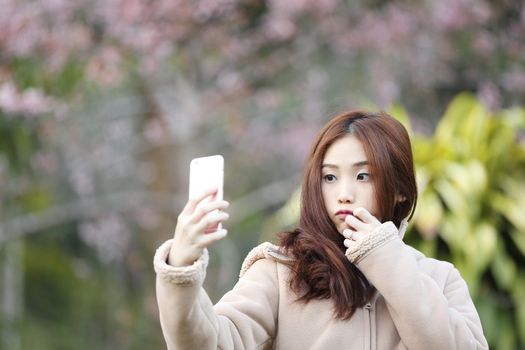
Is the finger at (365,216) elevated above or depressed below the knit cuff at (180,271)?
above

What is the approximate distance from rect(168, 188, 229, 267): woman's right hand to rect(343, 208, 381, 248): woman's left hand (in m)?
0.38

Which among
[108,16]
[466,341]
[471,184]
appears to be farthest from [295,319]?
[108,16]

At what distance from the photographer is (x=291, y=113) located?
31.9 ft

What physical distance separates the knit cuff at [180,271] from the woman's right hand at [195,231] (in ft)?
0.05

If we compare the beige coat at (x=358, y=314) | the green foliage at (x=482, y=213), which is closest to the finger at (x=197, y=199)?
the beige coat at (x=358, y=314)

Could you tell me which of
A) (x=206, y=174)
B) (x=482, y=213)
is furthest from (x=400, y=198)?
(x=482, y=213)

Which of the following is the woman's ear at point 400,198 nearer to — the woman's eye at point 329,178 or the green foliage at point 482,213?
the woman's eye at point 329,178

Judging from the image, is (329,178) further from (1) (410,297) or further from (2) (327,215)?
Result: (1) (410,297)

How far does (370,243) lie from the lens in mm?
2234

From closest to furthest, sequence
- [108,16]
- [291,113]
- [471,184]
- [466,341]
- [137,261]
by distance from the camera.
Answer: [466,341] < [471,184] < [108,16] < [291,113] < [137,261]

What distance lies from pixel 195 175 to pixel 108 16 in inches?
255

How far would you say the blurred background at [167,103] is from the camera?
791 cm

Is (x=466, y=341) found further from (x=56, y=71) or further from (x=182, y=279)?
(x=56, y=71)

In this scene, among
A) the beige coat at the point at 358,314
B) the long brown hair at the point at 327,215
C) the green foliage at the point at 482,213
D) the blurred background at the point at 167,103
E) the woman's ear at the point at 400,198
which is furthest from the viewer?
the blurred background at the point at 167,103
